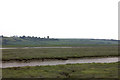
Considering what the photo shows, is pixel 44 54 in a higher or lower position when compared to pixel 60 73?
higher

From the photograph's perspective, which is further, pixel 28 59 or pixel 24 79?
pixel 28 59

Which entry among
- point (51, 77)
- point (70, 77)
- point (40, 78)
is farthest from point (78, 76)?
point (40, 78)

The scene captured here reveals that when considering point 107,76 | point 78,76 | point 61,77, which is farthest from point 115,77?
point 61,77

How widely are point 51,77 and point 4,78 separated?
20.9 feet

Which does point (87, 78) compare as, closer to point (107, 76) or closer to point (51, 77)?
point (107, 76)

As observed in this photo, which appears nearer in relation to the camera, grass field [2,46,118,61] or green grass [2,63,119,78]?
green grass [2,63,119,78]

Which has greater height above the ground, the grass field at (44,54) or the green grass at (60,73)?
the grass field at (44,54)

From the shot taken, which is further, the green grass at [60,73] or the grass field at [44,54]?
Result: the grass field at [44,54]

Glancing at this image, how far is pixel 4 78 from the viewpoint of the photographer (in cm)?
2242

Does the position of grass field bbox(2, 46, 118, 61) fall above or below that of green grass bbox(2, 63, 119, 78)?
above

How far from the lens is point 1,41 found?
5719 inches

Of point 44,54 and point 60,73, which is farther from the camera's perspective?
point 44,54

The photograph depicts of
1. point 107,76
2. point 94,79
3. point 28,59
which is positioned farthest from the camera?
point 28,59

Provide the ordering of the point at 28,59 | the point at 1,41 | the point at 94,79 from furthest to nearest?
the point at 1,41 < the point at 28,59 < the point at 94,79
